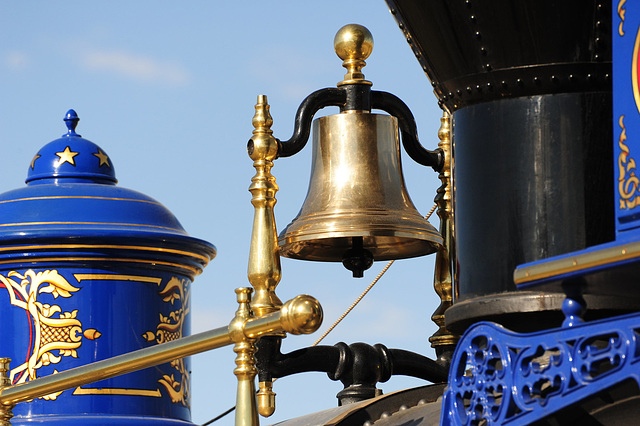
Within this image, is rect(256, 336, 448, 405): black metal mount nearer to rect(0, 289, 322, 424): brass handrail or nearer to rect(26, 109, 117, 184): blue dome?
rect(0, 289, 322, 424): brass handrail

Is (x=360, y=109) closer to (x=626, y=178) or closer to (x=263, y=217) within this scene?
(x=263, y=217)

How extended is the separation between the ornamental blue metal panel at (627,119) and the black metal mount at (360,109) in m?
2.45

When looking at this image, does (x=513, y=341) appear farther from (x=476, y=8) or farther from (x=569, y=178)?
(x=476, y=8)

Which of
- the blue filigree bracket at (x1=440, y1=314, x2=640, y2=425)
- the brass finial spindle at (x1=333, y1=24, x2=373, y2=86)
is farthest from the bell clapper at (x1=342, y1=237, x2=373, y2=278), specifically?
the blue filigree bracket at (x1=440, y1=314, x2=640, y2=425)

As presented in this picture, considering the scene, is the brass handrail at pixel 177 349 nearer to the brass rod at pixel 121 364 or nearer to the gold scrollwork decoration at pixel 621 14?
the brass rod at pixel 121 364

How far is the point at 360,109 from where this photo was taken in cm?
715

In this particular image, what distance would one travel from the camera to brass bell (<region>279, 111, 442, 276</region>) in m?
6.89

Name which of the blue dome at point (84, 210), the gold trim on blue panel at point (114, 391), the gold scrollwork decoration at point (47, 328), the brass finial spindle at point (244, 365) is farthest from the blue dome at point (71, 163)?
the brass finial spindle at point (244, 365)

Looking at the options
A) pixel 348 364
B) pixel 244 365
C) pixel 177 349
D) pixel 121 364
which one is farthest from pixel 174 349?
pixel 348 364

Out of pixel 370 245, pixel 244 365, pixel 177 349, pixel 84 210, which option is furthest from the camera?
pixel 84 210

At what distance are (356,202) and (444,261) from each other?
63cm

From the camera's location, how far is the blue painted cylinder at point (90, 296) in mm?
7398

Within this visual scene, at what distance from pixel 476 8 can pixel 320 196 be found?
1.51 meters

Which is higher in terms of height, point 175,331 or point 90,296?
point 90,296
